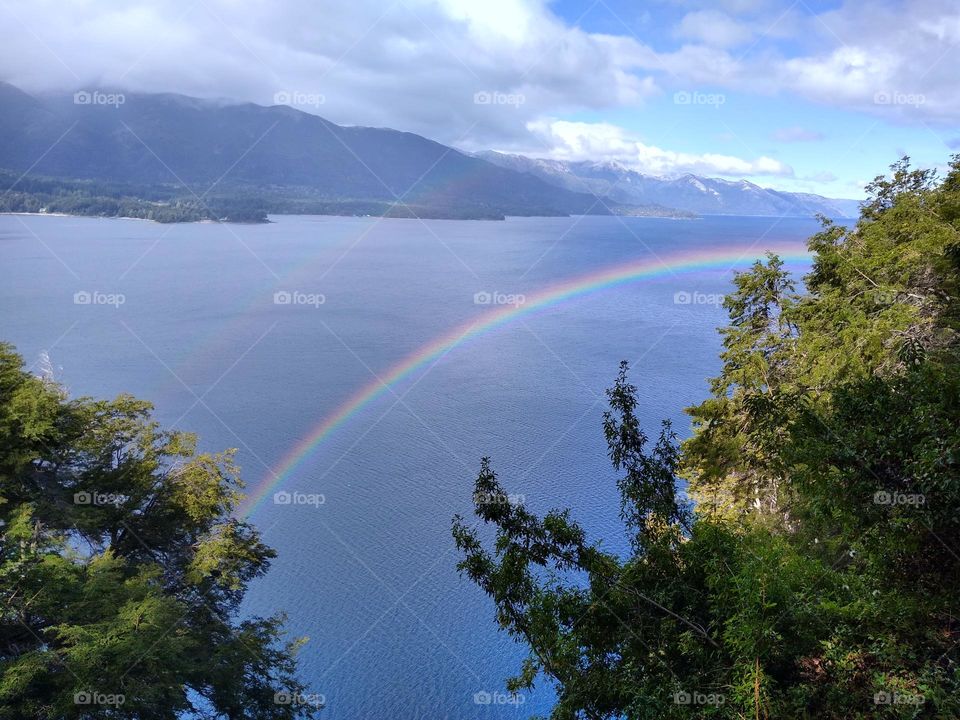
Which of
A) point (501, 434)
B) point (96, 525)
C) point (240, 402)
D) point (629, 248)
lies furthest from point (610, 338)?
point (629, 248)

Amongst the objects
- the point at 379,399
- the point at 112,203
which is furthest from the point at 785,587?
the point at 112,203

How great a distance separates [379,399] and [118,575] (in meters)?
25.9

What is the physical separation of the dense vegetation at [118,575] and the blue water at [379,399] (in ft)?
12.6

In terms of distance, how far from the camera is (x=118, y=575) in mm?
12312

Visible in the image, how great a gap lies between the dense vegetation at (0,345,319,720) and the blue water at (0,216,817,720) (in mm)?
3852

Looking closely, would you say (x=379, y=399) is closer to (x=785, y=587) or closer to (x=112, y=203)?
(x=785, y=587)

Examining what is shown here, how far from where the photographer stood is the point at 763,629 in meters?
5.28

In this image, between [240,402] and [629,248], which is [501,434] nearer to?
[240,402]

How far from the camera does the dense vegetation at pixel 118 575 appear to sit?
10.2 m

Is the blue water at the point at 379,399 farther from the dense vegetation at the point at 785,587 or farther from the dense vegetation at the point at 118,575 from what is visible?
the dense vegetation at the point at 785,587

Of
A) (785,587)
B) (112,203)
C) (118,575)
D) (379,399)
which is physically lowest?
(785,587)

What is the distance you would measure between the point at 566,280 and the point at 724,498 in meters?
63.0

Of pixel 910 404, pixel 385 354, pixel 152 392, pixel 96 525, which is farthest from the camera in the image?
pixel 385 354

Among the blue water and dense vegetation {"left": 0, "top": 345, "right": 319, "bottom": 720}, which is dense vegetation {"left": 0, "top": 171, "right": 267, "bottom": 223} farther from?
dense vegetation {"left": 0, "top": 345, "right": 319, "bottom": 720}
